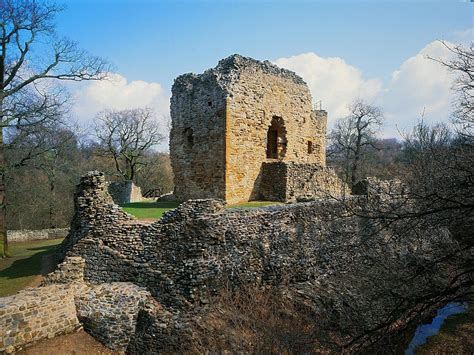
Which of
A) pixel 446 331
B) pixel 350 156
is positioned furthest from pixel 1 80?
pixel 350 156

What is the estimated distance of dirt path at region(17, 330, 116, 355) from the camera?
283 inches

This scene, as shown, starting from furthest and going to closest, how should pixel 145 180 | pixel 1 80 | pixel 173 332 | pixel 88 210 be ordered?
pixel 145 180 → pixel 1 80 → pixel 88 210 → pixel 173 332

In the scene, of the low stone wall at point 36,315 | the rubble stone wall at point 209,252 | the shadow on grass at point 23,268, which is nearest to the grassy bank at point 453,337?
the rubble stone wall at point 209,252

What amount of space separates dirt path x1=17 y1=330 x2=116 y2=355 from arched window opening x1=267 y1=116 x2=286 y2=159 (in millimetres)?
10353

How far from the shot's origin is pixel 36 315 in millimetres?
7418

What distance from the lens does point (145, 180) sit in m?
35.4

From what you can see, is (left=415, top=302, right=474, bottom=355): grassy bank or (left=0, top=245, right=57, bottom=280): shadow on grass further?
(left=0, top=245, right=57, bottom=280): shadow on grass

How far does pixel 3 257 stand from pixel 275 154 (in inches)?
510

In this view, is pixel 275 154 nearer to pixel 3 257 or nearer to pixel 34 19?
pixel 34 19

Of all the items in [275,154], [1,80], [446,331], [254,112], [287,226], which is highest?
[1,80]

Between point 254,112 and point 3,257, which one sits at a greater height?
point 254,112

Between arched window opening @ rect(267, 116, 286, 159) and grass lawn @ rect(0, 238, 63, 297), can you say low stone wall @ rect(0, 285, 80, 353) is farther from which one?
arched window opening @ rect(267, 116, 286, 159)

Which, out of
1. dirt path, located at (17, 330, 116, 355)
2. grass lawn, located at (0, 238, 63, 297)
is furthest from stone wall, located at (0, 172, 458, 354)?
grass lawn, located at (0, 238, 63, 297)

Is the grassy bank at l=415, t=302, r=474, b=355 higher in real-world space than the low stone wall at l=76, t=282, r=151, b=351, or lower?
lower
